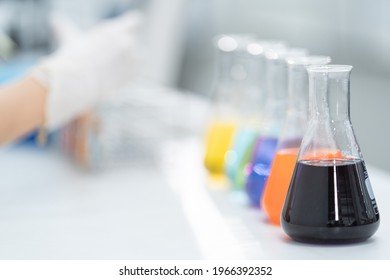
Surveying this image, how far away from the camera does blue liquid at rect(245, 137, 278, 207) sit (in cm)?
132

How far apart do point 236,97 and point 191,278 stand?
0.63 metres

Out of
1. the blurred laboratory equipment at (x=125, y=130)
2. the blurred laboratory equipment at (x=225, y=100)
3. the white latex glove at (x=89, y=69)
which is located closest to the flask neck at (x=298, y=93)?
the blurred laboratory equipment at (x=225, y=100)

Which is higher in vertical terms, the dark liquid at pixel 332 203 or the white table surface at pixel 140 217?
the dark liquid at pixel 332 203

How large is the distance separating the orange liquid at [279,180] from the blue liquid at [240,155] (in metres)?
0.19

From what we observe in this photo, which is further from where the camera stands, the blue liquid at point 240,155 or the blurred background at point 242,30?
the blurred background at point 242,30

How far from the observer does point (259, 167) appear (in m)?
1.34

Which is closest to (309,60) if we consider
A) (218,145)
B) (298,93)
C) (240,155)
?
(298,93)

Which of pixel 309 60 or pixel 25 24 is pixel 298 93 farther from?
pixel 25 24

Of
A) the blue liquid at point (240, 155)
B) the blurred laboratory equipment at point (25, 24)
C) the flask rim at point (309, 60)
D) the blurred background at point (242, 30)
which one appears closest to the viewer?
the flask rim at point (309, 60)

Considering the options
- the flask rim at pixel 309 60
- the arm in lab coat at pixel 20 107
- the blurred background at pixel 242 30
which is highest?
the flask rim at pixel 309 60

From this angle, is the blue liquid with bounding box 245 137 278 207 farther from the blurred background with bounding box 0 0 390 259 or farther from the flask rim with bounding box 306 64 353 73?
the flask rim with bounding box 306 64 353 73

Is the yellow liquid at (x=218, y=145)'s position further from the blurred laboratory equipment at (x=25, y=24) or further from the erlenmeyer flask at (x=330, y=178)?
the blurred laboratory equipment at (x=25, y=24)

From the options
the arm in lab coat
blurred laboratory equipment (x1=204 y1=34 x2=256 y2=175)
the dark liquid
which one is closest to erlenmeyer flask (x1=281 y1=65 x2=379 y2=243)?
the dark liquid

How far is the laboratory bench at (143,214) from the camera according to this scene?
1140 mm
